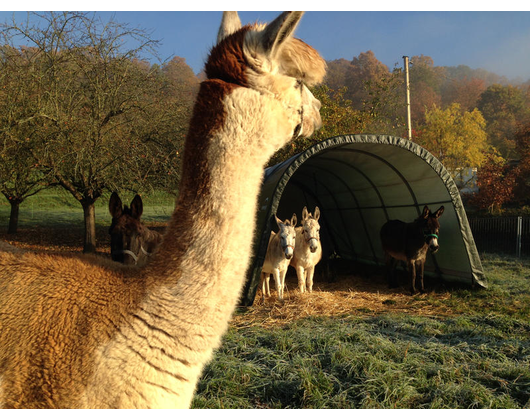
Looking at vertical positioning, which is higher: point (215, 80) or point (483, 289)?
point (215, 80)

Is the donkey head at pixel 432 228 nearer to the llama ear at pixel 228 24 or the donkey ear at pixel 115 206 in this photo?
the donkey ear at pixel 115 206

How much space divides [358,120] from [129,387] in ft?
71.8

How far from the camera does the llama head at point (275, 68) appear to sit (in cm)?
173

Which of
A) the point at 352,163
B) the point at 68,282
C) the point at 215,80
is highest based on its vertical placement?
the point at 352,163

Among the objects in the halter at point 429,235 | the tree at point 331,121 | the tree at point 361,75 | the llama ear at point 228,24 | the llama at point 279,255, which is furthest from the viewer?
the tree at point 361,75

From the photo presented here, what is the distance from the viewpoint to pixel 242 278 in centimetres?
185

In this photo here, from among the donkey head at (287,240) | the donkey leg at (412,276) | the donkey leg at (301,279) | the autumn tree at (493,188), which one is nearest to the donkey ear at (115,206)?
the donkey head at (287,240)

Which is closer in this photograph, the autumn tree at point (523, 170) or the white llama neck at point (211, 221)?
the white llama neck at point (211, 221)

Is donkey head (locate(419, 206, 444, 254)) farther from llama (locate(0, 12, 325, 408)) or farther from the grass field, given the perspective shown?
llama (locate(0, 12, 325, 408))

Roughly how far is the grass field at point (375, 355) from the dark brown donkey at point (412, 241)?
54.1 inches

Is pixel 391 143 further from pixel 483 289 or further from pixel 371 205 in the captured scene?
pixel 371 205

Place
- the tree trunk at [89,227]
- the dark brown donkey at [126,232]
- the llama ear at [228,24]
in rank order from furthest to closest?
the tree trunk at [89,227], the dark brown donkey at [126,232], the llama ear at [228,24]

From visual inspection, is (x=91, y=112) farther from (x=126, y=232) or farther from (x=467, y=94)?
(x=467, y=94)
